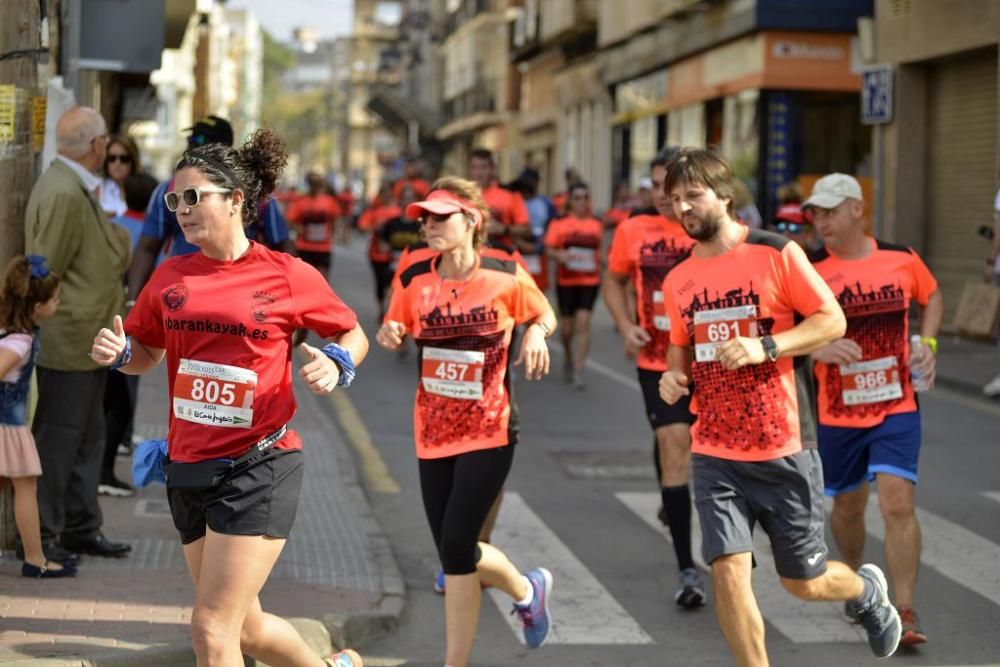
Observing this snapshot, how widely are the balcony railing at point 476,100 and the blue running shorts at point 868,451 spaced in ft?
186

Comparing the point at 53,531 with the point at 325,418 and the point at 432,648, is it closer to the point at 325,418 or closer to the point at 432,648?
the point at 432,648

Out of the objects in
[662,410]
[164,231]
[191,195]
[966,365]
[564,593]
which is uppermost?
[191,195]

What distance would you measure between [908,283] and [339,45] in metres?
146

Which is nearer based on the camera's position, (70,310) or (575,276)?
(70,310)

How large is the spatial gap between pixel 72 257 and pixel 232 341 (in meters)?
2.79

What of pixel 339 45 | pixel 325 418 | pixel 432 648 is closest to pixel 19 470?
pixel 432 648

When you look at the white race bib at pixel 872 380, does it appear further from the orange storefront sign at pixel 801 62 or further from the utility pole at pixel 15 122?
the orange storefront sign at pixel 801 62

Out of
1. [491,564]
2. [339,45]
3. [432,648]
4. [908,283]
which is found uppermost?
[339,45]

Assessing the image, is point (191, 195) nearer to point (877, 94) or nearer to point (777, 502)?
point (777, 502)

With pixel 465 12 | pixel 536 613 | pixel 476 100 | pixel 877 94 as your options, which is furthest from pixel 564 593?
pixel 465 12

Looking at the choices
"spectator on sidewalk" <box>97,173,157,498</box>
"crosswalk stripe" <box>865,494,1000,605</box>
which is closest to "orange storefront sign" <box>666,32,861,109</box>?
"crosswalk stripe" <box>865,494,1000,605</box>

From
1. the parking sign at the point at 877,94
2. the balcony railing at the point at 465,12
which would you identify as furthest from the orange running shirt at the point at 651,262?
the balcony railing at the point at 465,12

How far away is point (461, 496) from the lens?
643 centimetres

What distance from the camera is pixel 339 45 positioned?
493ft
